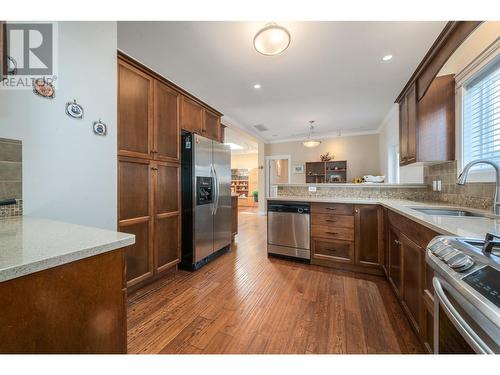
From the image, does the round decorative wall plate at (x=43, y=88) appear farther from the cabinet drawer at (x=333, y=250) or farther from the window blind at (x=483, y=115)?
the window blind at (x=483, y=115)

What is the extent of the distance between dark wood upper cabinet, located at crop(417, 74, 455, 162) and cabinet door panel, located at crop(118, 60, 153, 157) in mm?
3012

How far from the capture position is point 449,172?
216 cm

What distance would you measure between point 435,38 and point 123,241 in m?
3.10

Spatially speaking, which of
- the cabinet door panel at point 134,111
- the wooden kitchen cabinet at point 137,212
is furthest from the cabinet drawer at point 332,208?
the cabinet door panel at point 134,111

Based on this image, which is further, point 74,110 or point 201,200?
point 201,200

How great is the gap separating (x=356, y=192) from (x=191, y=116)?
2555 millimetres

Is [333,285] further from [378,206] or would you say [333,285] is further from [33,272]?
[33,272]

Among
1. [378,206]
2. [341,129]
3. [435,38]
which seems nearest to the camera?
[435,38]

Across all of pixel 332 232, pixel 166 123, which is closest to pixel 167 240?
pixel 166 123

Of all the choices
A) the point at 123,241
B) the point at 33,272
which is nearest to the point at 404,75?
the point at 123,241

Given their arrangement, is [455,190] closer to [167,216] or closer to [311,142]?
[167,216]

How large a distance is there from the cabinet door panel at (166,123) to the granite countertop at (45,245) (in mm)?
1436

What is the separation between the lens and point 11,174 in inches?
42.8

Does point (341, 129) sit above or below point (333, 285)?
above
